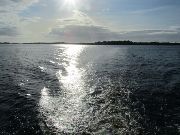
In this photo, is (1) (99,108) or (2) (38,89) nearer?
(1) (99,108)

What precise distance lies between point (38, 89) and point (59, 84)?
355 centimetres

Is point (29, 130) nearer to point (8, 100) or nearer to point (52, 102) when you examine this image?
point (52, 102)

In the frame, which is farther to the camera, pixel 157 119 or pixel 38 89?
pixel 38 89

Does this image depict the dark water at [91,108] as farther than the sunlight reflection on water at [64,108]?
No

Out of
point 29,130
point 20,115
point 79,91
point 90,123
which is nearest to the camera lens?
point 29,130

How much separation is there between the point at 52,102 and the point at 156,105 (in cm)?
843

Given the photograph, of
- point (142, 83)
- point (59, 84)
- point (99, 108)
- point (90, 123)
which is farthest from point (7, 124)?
point (142, 83)

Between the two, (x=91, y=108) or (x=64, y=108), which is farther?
(x=64, y=108)

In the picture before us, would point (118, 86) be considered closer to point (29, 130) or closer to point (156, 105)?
point (156, 105)

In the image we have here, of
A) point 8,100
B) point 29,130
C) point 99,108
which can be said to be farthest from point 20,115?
point 99,108

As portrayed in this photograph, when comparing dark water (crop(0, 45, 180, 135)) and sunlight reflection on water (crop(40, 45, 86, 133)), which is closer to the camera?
dark water (crop(0, 45, 180, 135))

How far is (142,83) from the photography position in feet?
87.2

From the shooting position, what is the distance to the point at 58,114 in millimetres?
16359

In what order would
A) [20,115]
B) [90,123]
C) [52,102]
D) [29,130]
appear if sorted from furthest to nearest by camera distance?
[52,102] < [20,115] < [90,123] < [29,130]
